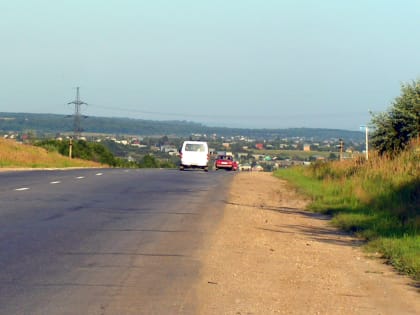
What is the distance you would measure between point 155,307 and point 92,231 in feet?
23.0

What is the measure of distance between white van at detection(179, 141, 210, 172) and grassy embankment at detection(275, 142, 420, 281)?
2318 centimetres

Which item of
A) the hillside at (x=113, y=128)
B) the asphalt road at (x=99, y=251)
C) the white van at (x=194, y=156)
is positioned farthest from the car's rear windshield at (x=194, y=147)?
the hillside at (x=113, y=128)

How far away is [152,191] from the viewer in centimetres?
2991

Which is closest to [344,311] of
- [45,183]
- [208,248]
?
[208,248]

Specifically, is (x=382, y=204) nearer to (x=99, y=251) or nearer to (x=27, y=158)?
(x=99, y=251)

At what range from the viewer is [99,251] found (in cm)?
1395

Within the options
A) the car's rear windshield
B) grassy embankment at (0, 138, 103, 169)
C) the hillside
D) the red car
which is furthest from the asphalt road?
the hillside

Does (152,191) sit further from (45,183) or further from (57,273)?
(57,273)

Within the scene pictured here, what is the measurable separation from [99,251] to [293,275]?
3011 millimetres

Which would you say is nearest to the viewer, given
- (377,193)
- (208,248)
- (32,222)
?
(208,248)

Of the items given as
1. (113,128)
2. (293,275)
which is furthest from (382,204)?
(113,128)

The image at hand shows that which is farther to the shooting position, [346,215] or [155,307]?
[346,215]

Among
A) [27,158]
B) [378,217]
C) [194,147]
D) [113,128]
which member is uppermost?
[378,217]

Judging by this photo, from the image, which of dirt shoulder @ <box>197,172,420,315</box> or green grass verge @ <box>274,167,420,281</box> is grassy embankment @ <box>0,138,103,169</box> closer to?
green grass verge @ <box>274,167,420,281</box>
